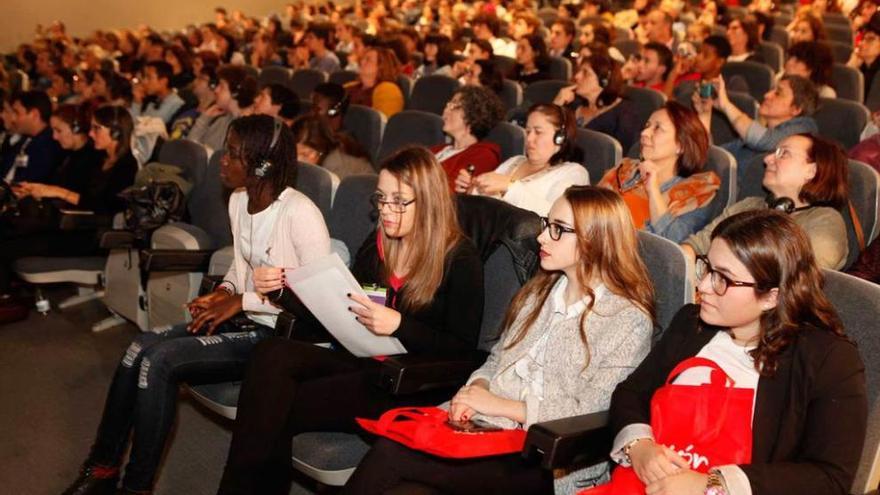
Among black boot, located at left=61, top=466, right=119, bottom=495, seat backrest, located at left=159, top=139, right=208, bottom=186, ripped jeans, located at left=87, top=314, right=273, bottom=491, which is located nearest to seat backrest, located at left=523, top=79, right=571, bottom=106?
seat backrest, located at left=159, top=139, right=208, bottom=186

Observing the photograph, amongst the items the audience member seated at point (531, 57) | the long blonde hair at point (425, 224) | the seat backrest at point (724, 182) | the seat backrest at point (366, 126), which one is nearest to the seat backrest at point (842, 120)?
the seat backrest at point (724, 182)

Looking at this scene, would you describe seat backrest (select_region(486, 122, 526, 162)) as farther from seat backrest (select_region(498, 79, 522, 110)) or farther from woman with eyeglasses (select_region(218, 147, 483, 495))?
seat backrest (select_region(498, 79, 522, 110))

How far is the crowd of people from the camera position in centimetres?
173

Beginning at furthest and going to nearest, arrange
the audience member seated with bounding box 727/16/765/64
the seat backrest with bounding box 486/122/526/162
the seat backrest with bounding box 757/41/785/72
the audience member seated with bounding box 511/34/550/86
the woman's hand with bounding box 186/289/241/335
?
1. the seat backrest with bounding box 757/41/785/72
2. the audience member seated with bounding box 727/16/765/64
3. the audience member seated with bounding box 511/34/550/86
4. the seat backrest with bounding box 486/122/526/162
5. the woman's hand with bounding box 186/289/241/335

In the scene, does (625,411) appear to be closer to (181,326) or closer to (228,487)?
(228,487)

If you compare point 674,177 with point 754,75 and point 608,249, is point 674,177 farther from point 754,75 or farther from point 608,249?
point 754,75

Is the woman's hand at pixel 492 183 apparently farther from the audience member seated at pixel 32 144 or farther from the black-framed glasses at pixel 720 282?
the audience member seated at pixel 32 144

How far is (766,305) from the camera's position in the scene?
1.76m

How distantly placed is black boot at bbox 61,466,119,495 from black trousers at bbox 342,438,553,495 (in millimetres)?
941

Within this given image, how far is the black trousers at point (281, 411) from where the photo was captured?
7.26ft

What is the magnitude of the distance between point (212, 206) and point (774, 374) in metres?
2.39

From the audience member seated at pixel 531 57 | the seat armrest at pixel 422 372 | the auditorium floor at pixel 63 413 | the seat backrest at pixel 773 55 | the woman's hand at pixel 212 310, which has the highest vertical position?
the seat backrest at pixel 773 55

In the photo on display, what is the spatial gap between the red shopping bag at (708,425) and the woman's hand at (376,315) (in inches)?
27.1

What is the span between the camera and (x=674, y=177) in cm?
306
